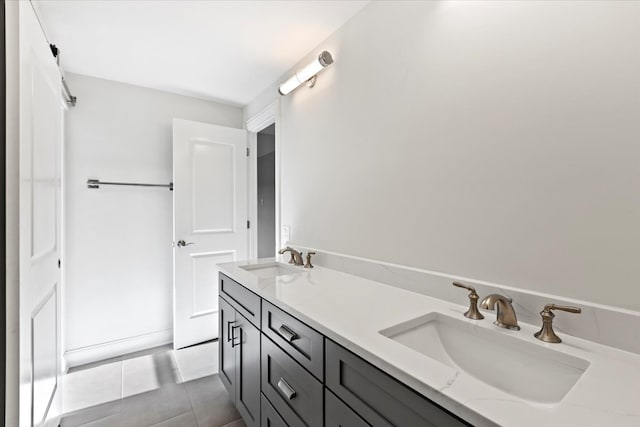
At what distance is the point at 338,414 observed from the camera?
85cm

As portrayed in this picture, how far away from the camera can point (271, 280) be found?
1479 millimetres

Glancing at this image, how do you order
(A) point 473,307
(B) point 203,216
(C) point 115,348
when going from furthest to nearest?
(B) point 203,216, (C) point 115,348, (A) point 473,307

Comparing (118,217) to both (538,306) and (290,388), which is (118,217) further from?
(538,306)

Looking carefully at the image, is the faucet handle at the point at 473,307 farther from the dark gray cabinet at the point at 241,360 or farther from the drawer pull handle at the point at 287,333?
the dark gray cabinet at the point at 241,360

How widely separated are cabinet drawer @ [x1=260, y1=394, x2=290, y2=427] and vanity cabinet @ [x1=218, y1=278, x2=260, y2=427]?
0.14 ft

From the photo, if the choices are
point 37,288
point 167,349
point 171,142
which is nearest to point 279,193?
point 171,142

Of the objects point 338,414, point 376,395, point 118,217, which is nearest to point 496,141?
point 376,395

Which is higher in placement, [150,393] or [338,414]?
[338,414]

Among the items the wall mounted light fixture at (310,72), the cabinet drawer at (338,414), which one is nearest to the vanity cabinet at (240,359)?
the cabinet drawer at (338,414)

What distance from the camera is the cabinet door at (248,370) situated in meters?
1.38

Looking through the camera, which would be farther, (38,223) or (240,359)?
(240,359)

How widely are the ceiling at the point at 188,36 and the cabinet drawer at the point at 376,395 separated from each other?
1.66m

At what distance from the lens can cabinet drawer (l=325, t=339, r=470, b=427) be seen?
61 cm

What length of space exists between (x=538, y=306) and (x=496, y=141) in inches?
21.7
